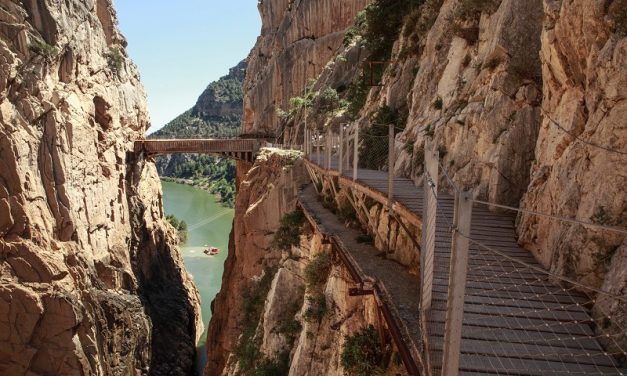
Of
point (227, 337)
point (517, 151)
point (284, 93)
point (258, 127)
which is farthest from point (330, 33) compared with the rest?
point (517, 151)

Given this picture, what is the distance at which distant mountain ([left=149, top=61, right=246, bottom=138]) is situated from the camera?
5502 inches

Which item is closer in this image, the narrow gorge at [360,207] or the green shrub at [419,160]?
the narrow gorge at [360,207]

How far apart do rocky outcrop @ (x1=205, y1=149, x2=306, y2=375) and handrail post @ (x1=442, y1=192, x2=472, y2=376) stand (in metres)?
14.2

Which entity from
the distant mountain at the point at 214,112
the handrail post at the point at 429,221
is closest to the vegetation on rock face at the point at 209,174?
the distant mountain at the point at 214,112

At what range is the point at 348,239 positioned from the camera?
10.0m

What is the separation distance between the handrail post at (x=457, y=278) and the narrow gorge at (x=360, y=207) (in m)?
0.02

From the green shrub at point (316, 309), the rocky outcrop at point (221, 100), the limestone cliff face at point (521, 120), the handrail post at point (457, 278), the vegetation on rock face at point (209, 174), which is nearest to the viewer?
the handrail post at point (457, 278)

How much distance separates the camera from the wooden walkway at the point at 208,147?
104ft

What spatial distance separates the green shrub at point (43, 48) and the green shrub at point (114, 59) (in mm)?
6773

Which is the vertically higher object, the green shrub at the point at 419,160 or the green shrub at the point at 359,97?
the green shrub at the point at 359,97

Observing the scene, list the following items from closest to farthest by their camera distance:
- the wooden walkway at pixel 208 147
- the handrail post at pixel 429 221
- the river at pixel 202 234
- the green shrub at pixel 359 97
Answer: the handrail post at pixel 429 221 < the green shrub at pixel 359 97 < the wooden walkway at pixel 208 147 < the river at pixel 202 234

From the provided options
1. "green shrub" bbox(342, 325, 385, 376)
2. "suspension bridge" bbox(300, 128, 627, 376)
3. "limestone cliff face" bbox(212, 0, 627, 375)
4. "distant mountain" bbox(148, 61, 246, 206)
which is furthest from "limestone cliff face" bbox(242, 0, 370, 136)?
"distant mountain" bbox(148, 61, 246, 206)

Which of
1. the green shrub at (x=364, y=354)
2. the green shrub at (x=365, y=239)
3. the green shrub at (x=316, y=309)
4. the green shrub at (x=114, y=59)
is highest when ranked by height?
the green shrub at (x=114, y=59)

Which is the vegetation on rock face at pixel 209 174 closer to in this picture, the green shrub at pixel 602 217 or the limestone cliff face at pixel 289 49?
the limestone cliff face at pixel 289 49
